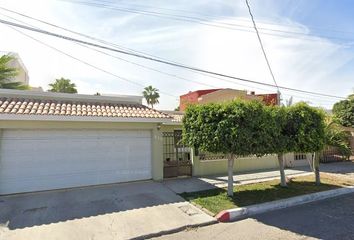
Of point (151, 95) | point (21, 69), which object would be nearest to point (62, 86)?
point (21, 69)

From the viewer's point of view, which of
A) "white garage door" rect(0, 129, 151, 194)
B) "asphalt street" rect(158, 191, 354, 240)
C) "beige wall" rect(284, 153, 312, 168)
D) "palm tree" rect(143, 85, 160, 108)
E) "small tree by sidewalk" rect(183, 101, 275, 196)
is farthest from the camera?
"palm tree" rect(143, 85, 160, 108)

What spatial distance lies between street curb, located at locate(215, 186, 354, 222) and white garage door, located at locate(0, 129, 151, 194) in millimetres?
4893

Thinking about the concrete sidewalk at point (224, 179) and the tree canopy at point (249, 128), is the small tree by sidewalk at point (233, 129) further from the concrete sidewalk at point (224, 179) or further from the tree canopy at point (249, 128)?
the concrete sidewalk at point (224, 179)

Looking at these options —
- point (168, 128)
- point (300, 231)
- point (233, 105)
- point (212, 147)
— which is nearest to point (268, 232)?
point (300, 231)

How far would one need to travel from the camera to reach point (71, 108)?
10.7 metres

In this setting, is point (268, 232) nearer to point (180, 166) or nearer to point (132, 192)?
point (132, 192)

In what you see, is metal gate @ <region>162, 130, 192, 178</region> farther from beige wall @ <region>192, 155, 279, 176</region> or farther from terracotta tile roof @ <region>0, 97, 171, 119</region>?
terracotta tile roof @ <region>0, 97, 171, 119</region>

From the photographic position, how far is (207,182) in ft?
38.3

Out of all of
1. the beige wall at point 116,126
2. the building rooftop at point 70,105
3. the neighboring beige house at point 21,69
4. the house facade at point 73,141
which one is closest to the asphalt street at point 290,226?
the beige wall at point 116,126

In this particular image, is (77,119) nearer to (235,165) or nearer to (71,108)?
(71,108)

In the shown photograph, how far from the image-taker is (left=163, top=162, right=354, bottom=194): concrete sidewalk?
1083 cm

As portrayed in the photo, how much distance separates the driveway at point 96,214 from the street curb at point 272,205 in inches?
21.3

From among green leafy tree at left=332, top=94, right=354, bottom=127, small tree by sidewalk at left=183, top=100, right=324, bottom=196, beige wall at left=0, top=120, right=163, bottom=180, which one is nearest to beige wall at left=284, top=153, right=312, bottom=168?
small tree by sidewalk at left=183, top=100, right=324, bottom=196

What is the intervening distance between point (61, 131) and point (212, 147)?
5606 millimetres
